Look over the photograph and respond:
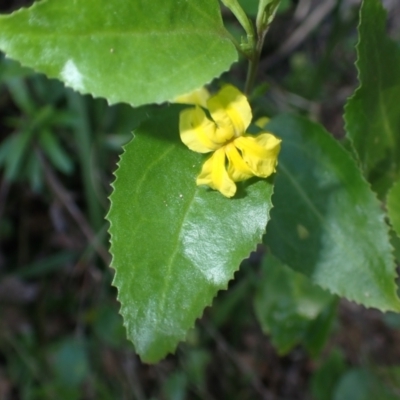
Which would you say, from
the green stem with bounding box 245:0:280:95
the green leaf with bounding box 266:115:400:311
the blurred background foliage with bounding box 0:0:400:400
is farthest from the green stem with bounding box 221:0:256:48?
the blurred background foliage with bounding box 0:0:400:400

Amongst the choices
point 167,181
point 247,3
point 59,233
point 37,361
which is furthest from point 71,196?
point 167,181

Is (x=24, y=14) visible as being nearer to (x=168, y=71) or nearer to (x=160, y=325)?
(x=168, y=71)

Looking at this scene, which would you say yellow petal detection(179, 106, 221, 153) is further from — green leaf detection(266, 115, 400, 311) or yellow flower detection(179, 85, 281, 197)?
green leaf detection(266, 115, 400, 311)

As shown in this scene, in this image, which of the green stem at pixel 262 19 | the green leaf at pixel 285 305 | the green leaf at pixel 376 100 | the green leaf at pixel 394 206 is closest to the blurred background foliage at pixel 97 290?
the green leaf at pixel 285 305

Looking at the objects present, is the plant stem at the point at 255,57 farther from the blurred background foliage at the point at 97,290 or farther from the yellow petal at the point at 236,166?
the blurred background foliage at the point at 97,290

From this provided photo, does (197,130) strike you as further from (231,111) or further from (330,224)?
(330,224)

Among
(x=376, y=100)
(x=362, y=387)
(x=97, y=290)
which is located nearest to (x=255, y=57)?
(x=376, y=100)

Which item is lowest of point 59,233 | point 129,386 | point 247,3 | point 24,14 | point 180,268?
point 129,386
